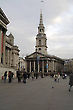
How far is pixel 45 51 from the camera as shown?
144 metres

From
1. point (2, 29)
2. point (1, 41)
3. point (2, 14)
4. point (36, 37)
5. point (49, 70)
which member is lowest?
point (49, 70)

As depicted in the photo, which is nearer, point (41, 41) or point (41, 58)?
point (41, 58)

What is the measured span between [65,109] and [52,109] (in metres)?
0.62

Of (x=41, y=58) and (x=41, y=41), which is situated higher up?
(x=41, y=41)

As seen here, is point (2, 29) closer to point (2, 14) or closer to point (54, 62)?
point (2, 14)

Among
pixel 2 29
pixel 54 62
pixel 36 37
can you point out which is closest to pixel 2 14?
pixel 2 29

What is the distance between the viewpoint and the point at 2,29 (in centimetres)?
4972

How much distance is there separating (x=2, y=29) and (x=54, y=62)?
332ft

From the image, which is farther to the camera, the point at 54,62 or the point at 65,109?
the point at 54,62

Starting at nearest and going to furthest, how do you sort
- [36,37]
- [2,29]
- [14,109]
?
[14,109] → [2,29] → [36,37]

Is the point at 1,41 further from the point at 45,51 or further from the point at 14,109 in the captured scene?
the point at 45,51

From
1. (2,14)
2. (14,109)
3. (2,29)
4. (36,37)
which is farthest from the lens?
(36,37)

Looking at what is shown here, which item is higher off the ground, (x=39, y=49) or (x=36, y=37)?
(x=36, y=37)

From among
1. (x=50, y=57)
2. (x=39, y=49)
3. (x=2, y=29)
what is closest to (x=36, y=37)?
(x=39, y=49)
